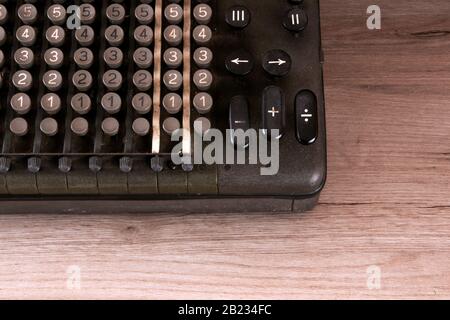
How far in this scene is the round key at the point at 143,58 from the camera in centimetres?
80

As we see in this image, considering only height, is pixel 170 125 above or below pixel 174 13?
below

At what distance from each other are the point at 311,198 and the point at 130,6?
1.00ft

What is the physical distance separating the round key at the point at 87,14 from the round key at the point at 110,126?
123 millimetres

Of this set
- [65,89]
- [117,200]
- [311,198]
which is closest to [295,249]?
[311,198]

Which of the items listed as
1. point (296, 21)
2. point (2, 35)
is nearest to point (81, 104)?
point (2, 35)

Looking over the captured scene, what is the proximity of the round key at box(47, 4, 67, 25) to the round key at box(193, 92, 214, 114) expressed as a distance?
7.1 inches

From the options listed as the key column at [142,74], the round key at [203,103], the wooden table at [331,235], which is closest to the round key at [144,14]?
the key column at [142,74]

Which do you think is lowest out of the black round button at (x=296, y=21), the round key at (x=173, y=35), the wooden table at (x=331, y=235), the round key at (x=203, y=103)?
the wooden table at (x=331, y=235)

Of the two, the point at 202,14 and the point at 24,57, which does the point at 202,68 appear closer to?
the point at 202,14

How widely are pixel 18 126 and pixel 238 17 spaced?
0.28 meters

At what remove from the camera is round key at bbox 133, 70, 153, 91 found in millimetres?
788

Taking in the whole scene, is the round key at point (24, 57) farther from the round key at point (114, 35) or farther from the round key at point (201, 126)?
the round key at point (201, 126)

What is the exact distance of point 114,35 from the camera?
0.81 meters

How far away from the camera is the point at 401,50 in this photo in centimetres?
92
